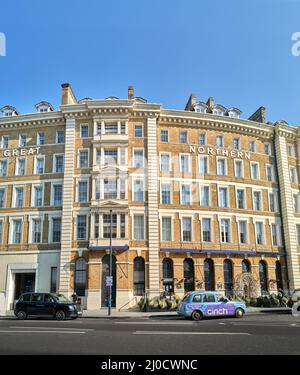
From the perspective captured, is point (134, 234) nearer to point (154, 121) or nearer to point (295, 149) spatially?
point (154, 121)

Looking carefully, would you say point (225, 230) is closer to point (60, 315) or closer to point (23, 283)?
point (60, 315)

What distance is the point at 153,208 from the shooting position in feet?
101

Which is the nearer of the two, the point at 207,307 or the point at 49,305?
the point at 207,307

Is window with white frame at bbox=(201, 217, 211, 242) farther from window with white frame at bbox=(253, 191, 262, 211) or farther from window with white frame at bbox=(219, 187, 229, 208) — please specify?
window with white frame at bbox=(253, 191, 262, 211)

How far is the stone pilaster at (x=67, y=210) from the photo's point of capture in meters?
29.1

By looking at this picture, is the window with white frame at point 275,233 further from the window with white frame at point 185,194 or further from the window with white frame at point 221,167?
the window with white frame at point 185,194

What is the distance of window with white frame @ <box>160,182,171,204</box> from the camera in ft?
105

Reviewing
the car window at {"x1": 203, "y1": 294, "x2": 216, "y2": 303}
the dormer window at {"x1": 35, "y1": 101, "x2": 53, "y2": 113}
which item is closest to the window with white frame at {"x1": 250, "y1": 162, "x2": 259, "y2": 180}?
the car window at {"x1": 203, "y1": 294, "x2": 216, "y2": 303}

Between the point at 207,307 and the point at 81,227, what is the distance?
15314 mm

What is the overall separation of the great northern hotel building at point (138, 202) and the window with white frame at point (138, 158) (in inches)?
7.8

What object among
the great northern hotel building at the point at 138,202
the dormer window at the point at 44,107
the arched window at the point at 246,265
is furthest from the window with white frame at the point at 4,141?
the arched window at the point at 246,265

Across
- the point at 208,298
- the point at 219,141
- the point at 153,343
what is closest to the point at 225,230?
the point at 219,141

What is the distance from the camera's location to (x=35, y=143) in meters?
33.8

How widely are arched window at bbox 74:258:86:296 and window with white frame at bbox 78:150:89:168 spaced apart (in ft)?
28.9
